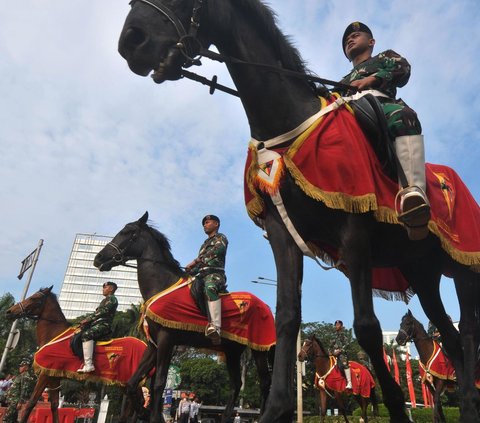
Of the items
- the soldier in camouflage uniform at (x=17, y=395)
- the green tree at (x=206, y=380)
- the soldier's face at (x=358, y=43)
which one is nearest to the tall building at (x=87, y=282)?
the green tree at (x=206, y=380)

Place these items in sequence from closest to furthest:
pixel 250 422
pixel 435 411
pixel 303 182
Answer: pixel 303 182 → pixel 435 411 → pixel 250 422

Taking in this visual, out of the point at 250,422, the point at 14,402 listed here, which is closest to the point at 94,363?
the point at 14,402

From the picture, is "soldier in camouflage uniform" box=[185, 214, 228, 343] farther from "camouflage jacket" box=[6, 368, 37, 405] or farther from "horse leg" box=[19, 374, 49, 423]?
"camouflage jacket" box=[6, 368, 37, 405]

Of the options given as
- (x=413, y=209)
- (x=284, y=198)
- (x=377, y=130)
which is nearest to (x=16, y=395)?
(x=284, y=198)

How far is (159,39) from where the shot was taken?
2721 mm

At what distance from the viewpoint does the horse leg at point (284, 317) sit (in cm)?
236

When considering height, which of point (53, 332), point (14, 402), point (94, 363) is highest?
point (53, 332)

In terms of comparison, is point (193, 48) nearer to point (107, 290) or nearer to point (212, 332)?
point (212, 332)

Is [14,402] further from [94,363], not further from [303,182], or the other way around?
[303,182]

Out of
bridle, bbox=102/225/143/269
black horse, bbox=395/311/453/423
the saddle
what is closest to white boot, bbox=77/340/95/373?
bridle, bbox=102/225/143/269

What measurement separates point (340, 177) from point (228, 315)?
505 centimetres

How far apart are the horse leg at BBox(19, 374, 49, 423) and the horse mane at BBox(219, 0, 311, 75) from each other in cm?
857

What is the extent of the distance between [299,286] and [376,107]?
147cm

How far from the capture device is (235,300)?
24.7 feet
